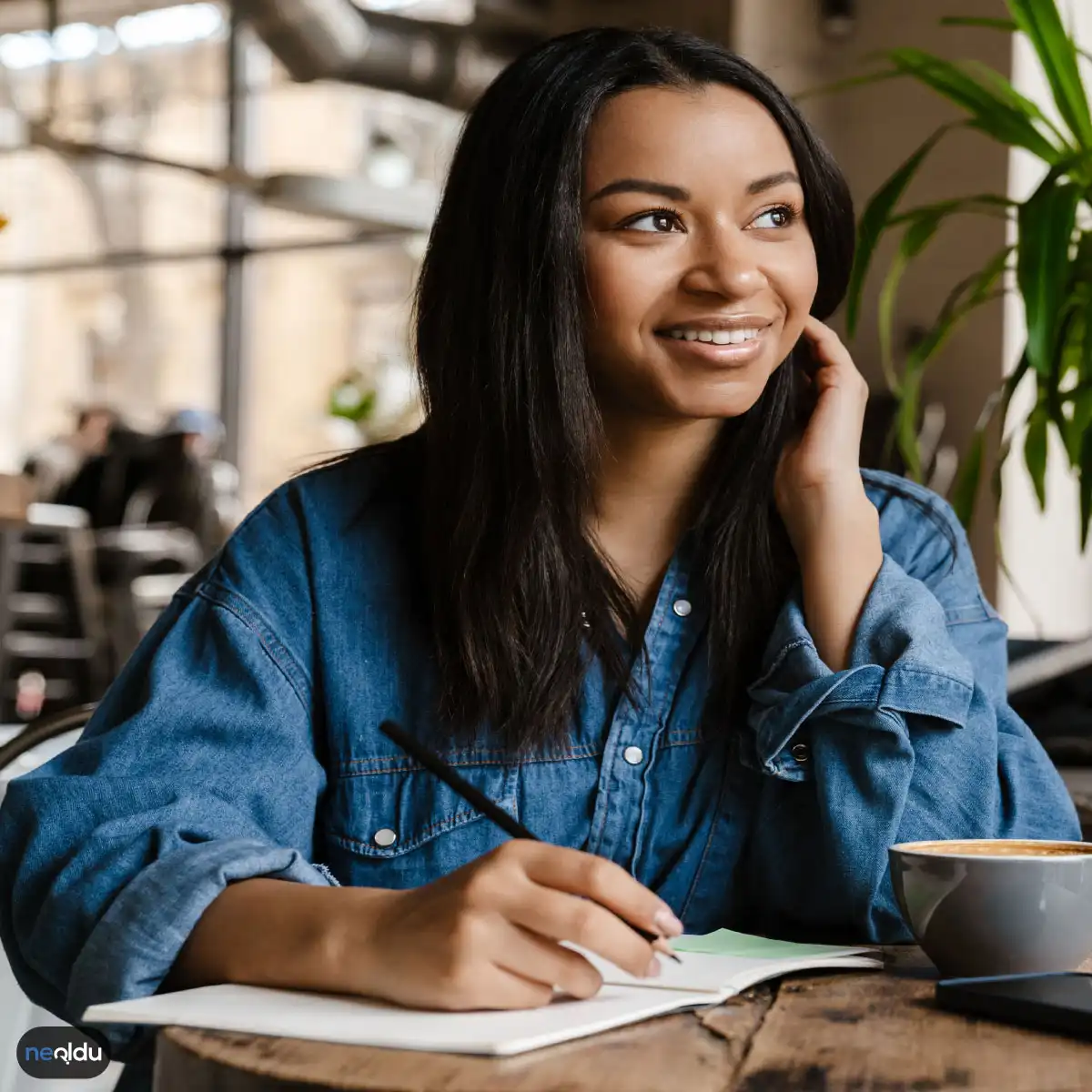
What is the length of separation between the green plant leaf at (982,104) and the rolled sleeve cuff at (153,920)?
1.09m

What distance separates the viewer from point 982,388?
459cm

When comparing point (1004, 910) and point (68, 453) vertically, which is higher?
point (1004, 910)

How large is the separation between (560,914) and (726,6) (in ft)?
16.1

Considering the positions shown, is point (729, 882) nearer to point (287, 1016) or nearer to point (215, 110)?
point (287, 1016)

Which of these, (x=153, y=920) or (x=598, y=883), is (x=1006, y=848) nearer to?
(x=598, y=883)

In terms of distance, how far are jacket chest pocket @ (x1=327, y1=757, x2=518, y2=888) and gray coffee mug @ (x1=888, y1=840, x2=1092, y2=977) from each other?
35 centimetres

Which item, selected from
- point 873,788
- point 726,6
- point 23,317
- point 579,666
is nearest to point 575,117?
point 579,666

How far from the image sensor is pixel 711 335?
3.32ft

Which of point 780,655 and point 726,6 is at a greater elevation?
point 726,6

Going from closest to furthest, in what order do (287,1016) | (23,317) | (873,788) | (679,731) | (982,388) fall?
(287,1016)
(873,788)
(679,731)
(982,388)
(23,317)

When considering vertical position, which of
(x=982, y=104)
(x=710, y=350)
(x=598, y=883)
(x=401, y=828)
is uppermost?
(x=982, y=104)

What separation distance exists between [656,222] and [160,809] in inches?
19.4

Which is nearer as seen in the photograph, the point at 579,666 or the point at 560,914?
the point at 560,914

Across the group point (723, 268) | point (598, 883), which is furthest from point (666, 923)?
point (723, 268)
